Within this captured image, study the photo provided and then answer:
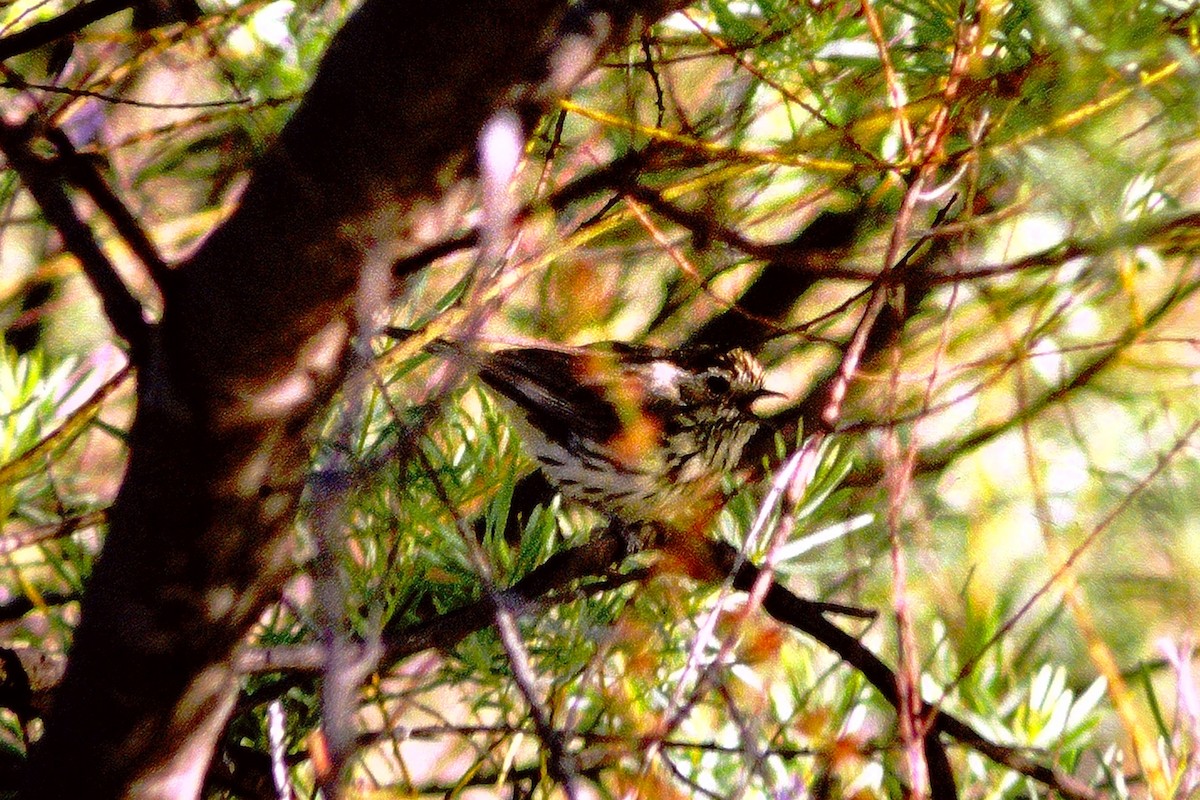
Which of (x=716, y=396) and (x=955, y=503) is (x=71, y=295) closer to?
(x=716, y=396)

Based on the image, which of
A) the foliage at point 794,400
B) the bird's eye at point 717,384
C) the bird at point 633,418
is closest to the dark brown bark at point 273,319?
the foliage at point 794,400

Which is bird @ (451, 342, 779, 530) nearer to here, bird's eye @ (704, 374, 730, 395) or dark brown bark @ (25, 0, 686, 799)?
bird's eye @ (704, 374, 730, 395)

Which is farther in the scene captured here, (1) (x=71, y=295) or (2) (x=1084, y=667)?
(1) (x=71, y=295)

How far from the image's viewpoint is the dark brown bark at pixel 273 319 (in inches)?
31.8

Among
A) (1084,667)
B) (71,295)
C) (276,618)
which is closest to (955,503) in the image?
(1084,667)

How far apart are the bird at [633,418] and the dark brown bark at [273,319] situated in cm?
83

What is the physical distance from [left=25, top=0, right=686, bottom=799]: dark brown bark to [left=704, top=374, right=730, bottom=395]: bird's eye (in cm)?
96

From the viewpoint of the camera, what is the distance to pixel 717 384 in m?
1.83

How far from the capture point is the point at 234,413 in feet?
2.76

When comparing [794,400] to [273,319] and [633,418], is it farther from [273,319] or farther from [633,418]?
[273,319]

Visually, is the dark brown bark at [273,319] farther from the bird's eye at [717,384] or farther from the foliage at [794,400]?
the bird's eye at [717,384]

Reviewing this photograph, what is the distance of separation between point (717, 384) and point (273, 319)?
3.50 feet

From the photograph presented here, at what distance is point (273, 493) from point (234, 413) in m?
0.07

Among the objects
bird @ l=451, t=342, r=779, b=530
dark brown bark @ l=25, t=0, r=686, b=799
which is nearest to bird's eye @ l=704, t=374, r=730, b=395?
bird @ l=451, t=342, r=779, b=530
